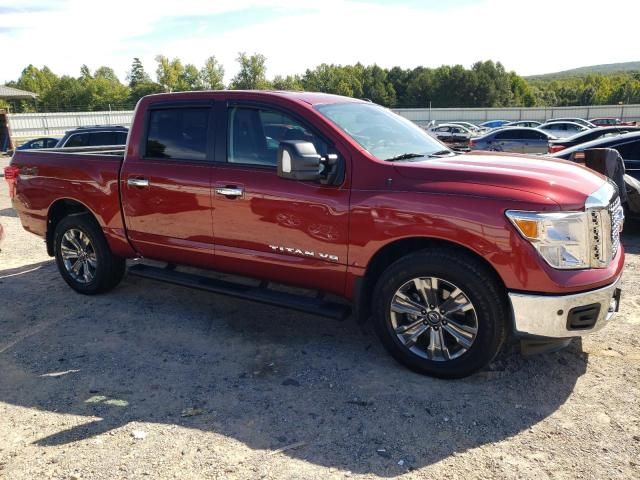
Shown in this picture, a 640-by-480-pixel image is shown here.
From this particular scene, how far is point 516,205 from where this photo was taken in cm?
324

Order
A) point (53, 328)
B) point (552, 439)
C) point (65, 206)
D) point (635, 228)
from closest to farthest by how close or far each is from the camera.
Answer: point (552, 439) → point (53, 328) → point (65, 206) → point (635, 228)

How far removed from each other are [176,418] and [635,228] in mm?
7092

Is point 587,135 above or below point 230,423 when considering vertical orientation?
above

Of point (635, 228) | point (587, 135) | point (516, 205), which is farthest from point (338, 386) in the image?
point (587, 135)

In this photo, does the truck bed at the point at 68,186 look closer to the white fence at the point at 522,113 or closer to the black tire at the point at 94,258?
the black tire at the point at 94,258

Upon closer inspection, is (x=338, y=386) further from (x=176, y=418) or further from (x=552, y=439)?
(x=552, y=439)

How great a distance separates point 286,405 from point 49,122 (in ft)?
128

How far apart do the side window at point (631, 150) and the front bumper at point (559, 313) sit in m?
5.49

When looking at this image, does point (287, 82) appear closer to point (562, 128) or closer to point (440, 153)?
point (562, 128)

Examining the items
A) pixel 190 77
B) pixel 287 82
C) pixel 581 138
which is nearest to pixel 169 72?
pixel 190 77

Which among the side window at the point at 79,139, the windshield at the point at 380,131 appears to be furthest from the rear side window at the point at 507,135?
the windshield at the point at 380,131

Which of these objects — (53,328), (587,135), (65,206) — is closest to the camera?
(53,328)

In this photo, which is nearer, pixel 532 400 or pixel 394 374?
pixel 532 400

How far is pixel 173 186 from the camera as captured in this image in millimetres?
4621
